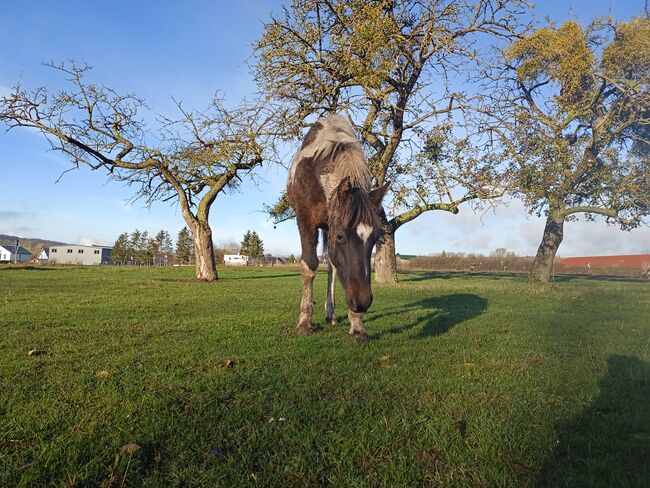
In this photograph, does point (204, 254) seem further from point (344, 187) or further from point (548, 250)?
point (344, 187)

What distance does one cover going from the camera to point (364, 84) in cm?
1616

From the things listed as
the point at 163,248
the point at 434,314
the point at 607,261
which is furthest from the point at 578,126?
the point at 163,248

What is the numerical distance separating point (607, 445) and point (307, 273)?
4769 millimetres

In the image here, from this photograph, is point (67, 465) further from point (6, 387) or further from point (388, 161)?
point (388, 161)

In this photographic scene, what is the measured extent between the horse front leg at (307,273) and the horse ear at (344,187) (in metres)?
1.48

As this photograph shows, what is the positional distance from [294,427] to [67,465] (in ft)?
4.23

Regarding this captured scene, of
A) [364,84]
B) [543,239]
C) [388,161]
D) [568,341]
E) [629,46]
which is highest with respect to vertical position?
[629,46]

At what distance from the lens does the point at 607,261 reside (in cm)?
5656

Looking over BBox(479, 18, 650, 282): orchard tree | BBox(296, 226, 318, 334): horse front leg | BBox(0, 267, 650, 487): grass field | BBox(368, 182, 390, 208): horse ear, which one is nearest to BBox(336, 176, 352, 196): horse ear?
BBox(368, 182, 390, 208): horse ear

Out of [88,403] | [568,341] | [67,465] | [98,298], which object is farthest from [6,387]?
[98,298]

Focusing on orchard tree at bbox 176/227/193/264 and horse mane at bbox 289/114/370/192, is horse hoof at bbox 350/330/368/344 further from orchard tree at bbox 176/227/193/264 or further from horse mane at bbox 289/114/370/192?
orchard tree at bbox 176/227/193/264

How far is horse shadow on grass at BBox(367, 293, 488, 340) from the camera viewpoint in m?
6.92

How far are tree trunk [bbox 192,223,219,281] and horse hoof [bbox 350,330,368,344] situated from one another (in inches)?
634

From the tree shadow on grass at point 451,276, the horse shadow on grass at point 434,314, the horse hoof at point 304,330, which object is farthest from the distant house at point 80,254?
the horse hoof at point 304,330
